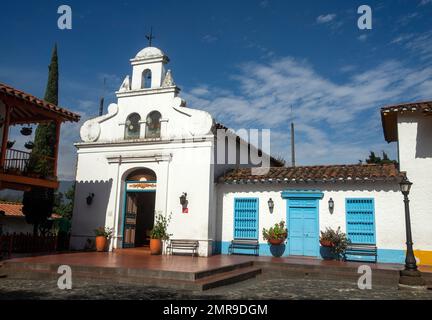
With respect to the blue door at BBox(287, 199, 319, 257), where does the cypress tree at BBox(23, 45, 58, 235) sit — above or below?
above

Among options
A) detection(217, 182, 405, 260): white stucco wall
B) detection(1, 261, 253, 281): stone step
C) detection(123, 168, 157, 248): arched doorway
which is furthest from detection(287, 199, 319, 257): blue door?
detection(123, 168, 157, 248): arched doorway

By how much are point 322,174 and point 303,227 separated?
2230 millimetres

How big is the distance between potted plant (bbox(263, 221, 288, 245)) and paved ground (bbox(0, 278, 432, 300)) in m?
4.24

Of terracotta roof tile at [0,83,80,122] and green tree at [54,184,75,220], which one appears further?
green tree at [54,184,75,220]

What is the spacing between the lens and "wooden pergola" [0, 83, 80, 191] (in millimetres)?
12945

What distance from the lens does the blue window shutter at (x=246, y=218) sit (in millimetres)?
16375

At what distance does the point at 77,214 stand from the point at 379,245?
12.3m

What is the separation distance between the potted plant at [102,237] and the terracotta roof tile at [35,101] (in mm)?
4599

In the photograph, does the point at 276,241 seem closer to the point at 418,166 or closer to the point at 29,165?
the point at 418,166

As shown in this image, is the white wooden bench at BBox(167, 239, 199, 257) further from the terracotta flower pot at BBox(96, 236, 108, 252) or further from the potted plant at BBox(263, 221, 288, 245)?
the potted plant at BBox(263, 221, 288, 245)

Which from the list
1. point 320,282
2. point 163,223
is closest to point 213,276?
point 320,282

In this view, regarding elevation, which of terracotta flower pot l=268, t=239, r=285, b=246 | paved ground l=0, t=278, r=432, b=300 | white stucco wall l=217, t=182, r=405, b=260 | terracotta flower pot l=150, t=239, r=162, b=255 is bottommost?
paved ground l=0, t=278, r=432, b=300

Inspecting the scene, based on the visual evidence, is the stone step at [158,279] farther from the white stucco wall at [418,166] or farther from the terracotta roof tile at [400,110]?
the terracotta roof tile at [400,110]

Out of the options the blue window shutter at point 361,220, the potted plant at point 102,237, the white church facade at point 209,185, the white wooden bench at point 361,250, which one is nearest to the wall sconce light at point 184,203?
the white church facade at point 209,185
